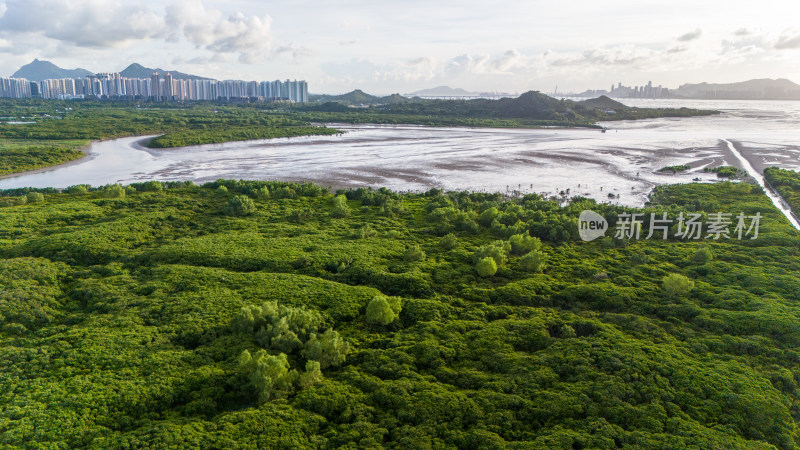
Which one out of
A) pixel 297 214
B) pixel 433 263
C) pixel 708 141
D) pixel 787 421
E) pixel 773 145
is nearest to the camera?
pixel 787 421

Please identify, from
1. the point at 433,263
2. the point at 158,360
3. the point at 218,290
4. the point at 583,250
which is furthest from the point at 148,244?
the point at 583,250

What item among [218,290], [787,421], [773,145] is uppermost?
[773,145]

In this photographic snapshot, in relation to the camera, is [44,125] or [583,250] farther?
[44,125]

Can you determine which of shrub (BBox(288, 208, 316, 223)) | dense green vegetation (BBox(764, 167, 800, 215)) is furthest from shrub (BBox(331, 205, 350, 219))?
dense green vegetation (BBox(764, 167, 800, 215))

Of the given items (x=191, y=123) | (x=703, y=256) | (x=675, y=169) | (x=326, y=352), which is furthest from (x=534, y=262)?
(x=191, y=123)

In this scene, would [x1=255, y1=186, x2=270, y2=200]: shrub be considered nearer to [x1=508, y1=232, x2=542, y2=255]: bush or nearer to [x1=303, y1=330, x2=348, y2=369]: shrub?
[x1=508, y1=232, x2=542, y2=255]: bush

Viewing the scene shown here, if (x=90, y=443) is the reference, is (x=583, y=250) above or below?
above

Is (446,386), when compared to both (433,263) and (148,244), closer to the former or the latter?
(433,263)

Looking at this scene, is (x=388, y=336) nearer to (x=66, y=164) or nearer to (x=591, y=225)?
(x=591, y=225)
